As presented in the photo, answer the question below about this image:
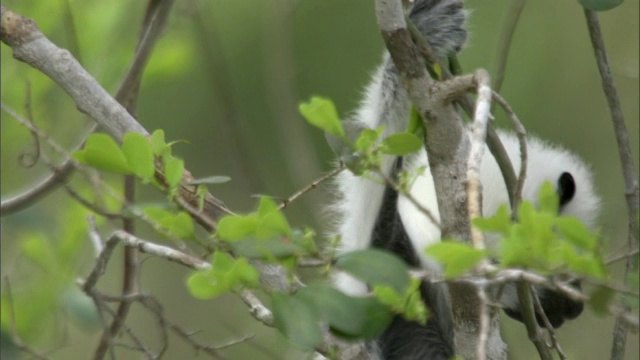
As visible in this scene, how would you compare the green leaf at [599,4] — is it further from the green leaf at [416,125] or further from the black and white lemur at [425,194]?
the black and white lemur at [425,194]

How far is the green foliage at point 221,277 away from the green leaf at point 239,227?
1.1 inches

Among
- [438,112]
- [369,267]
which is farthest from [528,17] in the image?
[369,267]

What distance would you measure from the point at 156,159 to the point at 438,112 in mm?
472

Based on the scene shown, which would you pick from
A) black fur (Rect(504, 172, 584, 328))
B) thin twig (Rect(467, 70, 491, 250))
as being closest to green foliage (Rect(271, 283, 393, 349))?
thin twig (Rect(467, 70, 491, 250))

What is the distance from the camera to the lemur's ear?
280 centimetres

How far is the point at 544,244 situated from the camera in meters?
1.34

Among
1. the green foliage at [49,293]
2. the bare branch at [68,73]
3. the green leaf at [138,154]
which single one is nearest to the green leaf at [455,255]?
the green leaf at [138,154]

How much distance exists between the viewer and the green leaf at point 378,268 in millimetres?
1411

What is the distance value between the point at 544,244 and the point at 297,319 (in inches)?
12.8

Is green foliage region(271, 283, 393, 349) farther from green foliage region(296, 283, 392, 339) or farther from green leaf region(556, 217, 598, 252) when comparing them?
green leaf region(556, 217, 598, 252)

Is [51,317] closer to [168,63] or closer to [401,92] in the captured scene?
[168,63]

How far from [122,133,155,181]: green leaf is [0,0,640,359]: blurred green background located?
50.0 inches

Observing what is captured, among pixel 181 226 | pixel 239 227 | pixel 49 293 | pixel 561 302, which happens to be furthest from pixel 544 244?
pixel 49 293

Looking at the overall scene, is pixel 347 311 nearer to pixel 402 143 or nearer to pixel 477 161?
pixel 477 161
